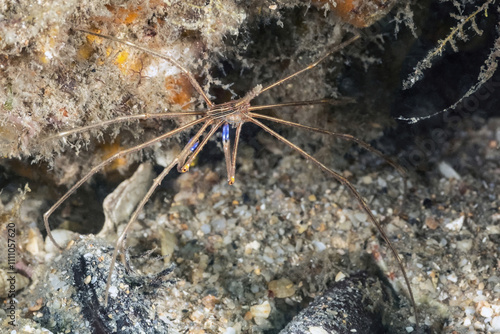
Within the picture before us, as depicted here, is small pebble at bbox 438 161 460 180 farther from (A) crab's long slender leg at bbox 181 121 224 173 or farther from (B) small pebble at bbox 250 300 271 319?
(A) crab's long slender leg at bbox 181 121 224 173

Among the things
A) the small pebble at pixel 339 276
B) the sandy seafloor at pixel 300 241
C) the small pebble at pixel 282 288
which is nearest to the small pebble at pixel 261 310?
the sandy seafloor at pixel 300 241

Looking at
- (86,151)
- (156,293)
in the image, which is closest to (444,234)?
(156,293)

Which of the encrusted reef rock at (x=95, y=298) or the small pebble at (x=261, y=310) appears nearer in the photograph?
the encrusted reef rock at (x=95, y=298)

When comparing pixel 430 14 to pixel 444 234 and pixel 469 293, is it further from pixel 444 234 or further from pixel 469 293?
pixel 469 293

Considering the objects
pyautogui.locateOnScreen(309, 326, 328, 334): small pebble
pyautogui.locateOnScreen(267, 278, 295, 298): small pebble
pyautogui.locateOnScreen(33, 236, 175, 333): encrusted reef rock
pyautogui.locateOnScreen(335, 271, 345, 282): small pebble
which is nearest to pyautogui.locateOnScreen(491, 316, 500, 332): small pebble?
pyautogui.locateOnScreen(335, 271, 345, 282): small pebble

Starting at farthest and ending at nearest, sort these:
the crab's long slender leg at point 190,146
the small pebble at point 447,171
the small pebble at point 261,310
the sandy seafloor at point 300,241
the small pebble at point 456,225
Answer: the small pebble at point 447,171, the small pebble at point 456,225, the small pebble at point 261,310, the sandy seafloor at point 300,241, the crab's long slender leg at point 190,146

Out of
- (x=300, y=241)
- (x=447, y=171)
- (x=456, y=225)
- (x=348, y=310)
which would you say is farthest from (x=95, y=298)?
(x=447, y=171)

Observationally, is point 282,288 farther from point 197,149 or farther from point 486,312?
point 486,312

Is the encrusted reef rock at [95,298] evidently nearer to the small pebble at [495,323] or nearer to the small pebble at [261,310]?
the small pebble at [261,310]
